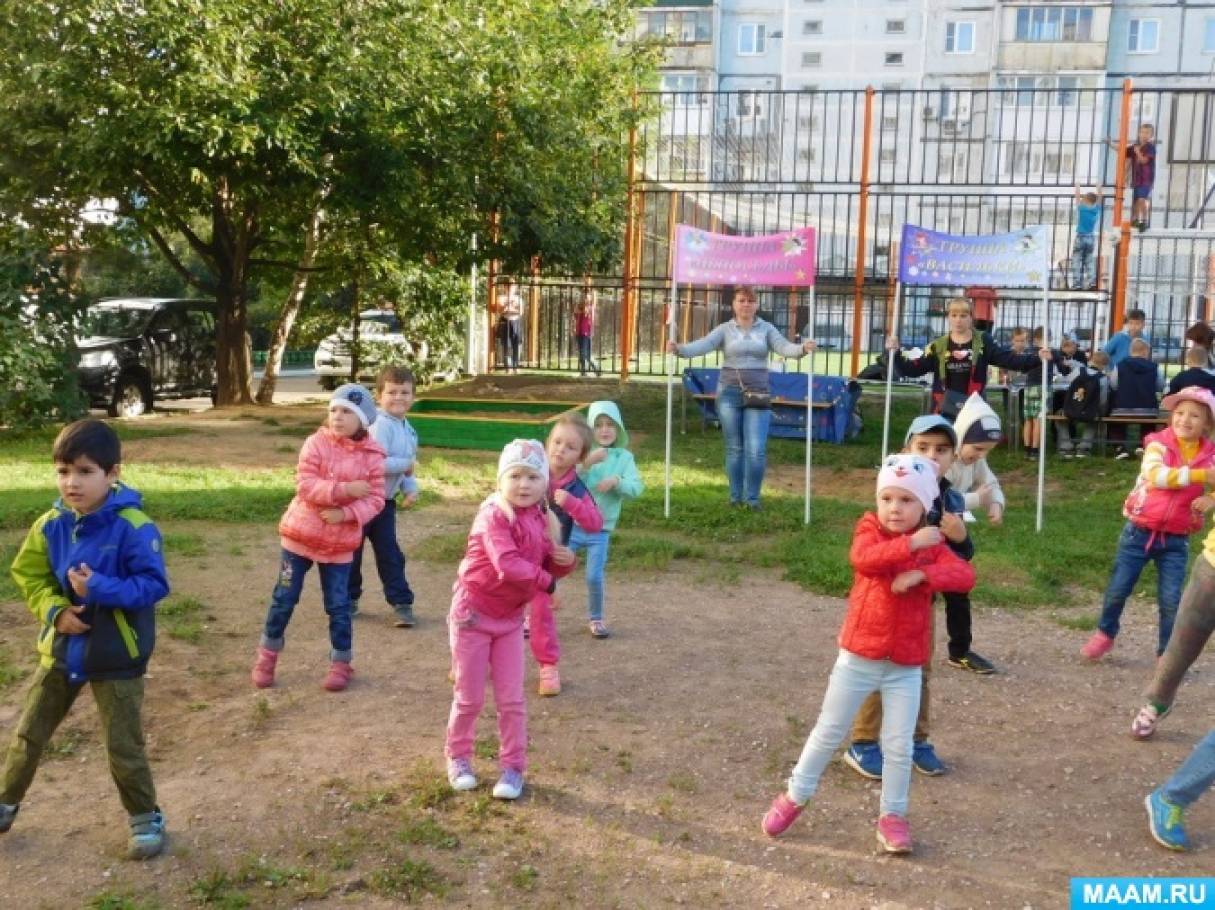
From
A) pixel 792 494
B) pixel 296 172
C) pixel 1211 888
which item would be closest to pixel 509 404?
pixel 296 172

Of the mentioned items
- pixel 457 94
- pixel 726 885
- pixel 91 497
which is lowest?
pixel 726 885

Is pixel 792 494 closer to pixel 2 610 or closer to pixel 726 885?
pixel 2 610

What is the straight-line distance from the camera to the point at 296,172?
14.5 meters

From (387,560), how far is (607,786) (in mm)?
2688

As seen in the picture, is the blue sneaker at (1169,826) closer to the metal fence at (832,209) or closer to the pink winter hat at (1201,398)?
the pink winter hat at (1201,398)

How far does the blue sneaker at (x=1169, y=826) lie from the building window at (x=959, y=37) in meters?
55.2

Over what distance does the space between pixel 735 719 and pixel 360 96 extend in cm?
1042

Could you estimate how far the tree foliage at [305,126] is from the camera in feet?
42.8

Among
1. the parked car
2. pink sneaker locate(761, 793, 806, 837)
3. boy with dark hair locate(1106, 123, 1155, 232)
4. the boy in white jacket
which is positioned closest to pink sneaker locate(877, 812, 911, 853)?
pink sneaker locate(761, 793, 806, 837)

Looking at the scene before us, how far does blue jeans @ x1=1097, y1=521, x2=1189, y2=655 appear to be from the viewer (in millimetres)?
6383

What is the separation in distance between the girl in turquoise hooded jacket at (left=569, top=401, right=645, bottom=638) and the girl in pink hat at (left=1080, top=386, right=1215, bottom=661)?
100 inches

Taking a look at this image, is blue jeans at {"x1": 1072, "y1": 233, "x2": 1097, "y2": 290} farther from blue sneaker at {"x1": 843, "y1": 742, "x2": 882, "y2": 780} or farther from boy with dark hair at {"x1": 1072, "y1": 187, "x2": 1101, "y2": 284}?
blue sneaker at {"x1": 843, "y1": 742, "x2": 882, "y2": 780}

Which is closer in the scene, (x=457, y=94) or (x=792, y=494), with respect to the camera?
(x=792, y=494)

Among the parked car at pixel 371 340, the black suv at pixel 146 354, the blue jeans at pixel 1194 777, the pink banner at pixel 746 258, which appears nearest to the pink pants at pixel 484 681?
the blue jeans at pixel 1194 777
